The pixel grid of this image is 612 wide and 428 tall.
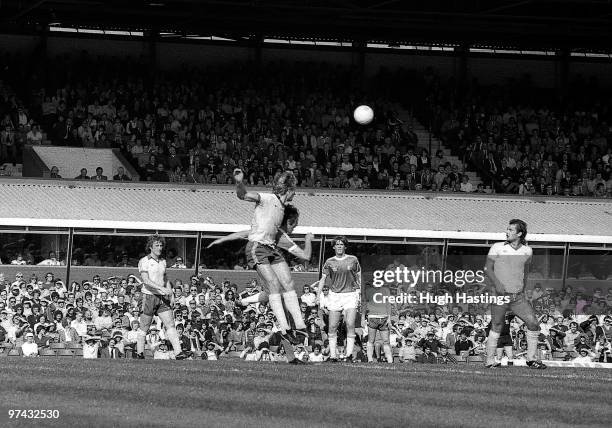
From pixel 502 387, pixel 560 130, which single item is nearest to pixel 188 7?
pixel 560 130

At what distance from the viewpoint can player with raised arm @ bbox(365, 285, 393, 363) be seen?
1938cm

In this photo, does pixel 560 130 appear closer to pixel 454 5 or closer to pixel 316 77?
pixel 454 5

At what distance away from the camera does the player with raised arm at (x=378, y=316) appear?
19375 millimetres

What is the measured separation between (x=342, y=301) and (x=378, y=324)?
2.62 m

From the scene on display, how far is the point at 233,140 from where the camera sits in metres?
35.8

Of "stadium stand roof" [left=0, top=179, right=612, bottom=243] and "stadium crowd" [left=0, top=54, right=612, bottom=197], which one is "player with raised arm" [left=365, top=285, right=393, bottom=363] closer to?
"stadium stand roof" [left=0, top=179, right=612, bottom=243]

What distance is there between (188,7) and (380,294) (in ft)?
63.2

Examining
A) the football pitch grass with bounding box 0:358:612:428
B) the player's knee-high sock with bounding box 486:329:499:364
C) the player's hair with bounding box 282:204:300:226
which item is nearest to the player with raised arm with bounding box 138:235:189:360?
the football pitch grass with bounding box 0:358:612:428

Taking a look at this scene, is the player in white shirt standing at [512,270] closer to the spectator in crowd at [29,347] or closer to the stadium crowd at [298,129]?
the spectator in crowd at [29,347]

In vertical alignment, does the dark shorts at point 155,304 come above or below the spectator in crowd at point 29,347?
above

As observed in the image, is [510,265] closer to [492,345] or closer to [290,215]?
[492,345]

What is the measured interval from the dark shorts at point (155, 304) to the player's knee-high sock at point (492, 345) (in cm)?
412

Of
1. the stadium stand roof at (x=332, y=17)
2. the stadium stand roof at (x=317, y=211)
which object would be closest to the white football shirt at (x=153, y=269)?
the stadium stand roof at (x=317, y=211)

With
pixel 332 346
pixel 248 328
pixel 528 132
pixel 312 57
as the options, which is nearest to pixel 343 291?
pixel 332 346
